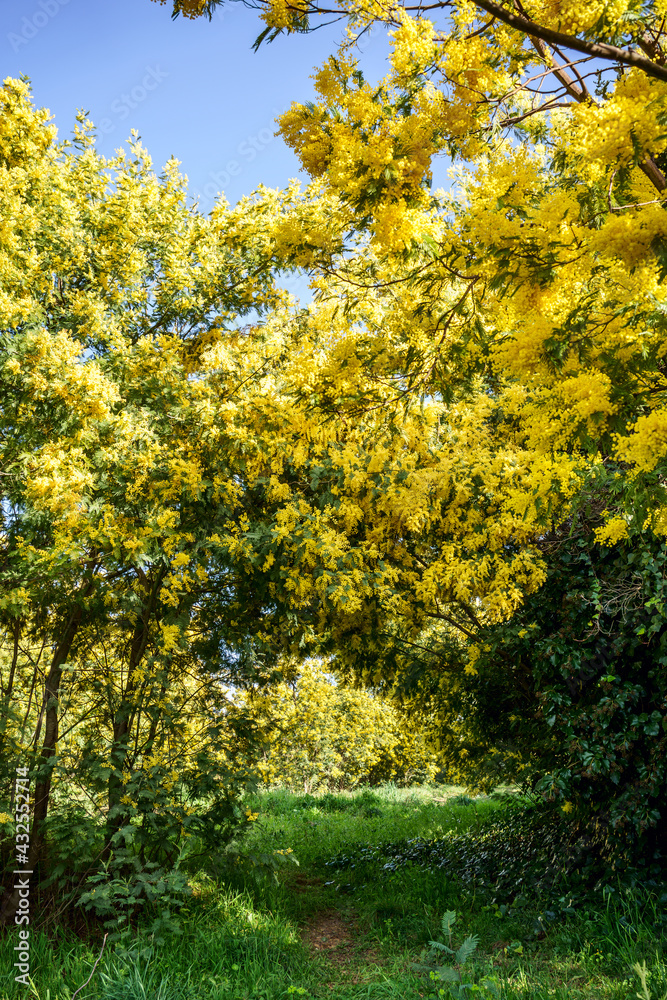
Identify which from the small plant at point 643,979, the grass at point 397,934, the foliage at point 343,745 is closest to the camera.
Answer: the small plant at point 643,979

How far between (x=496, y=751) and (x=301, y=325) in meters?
4.57

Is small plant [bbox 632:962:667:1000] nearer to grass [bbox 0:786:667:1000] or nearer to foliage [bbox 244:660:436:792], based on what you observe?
grass [bbox 0:786:667:1000]

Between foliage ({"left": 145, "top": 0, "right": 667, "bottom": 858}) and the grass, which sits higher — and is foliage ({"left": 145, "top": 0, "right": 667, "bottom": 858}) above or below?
above

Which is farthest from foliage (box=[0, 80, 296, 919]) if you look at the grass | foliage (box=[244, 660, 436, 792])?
foliage (box=[244, 660, 436, 792])

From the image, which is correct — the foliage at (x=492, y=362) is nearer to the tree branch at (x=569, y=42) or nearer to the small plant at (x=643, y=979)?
the tree branch at (x=569, y=42)

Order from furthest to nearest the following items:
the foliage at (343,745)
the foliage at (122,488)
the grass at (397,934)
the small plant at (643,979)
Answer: the foliage at (343,745)
the foliage at (122,488)
the grass at (397,934)
the small plant at (643,979)

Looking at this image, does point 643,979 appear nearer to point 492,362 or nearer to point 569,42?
point 492,362

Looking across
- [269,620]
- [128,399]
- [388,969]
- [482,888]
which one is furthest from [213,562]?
[482,888]

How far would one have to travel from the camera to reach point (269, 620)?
503 centimetres

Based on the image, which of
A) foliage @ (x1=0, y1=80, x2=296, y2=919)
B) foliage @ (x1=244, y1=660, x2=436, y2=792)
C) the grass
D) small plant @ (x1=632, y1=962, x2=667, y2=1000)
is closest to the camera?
small plant @ (x1=632, y1=962, x2=667, y2=1000)

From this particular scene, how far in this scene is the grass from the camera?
10.1 ft

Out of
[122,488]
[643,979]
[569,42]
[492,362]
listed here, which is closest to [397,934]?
[643,979]

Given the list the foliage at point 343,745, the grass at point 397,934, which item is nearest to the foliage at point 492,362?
the grass at point 397,934

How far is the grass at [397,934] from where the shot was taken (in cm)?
308
